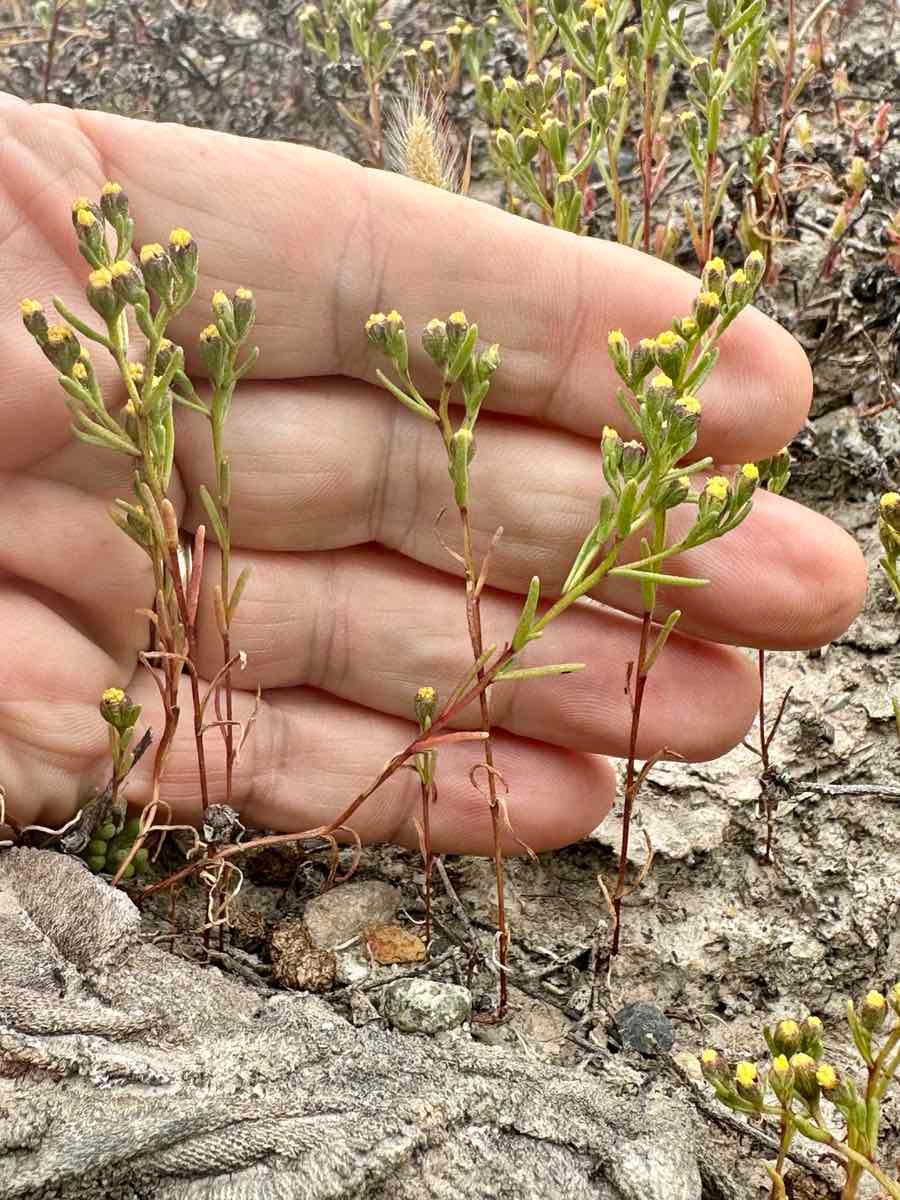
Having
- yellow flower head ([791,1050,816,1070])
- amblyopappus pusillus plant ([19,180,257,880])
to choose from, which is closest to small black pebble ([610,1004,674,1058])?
yellow flower head ([791,1050,816,1070])

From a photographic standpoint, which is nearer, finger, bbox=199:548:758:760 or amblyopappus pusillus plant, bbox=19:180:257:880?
amblyopappus pusillus plant, bbox=19:180:257:880

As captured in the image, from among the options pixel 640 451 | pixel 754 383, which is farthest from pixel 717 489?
pixel 754 383

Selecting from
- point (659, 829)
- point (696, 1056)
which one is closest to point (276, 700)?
point (659, 829)

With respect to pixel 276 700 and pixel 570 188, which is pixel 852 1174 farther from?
pixel 570 188

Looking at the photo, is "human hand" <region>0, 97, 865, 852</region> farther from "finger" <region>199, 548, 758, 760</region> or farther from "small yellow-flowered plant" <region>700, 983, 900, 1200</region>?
"small yellow-flowered plant" <region>700, 983, 900, 1200</region>

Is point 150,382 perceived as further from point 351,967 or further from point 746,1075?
point 746,1075

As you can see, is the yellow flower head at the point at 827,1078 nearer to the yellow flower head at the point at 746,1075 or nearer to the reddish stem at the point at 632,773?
the yellow flower head at the point at 746,1075
